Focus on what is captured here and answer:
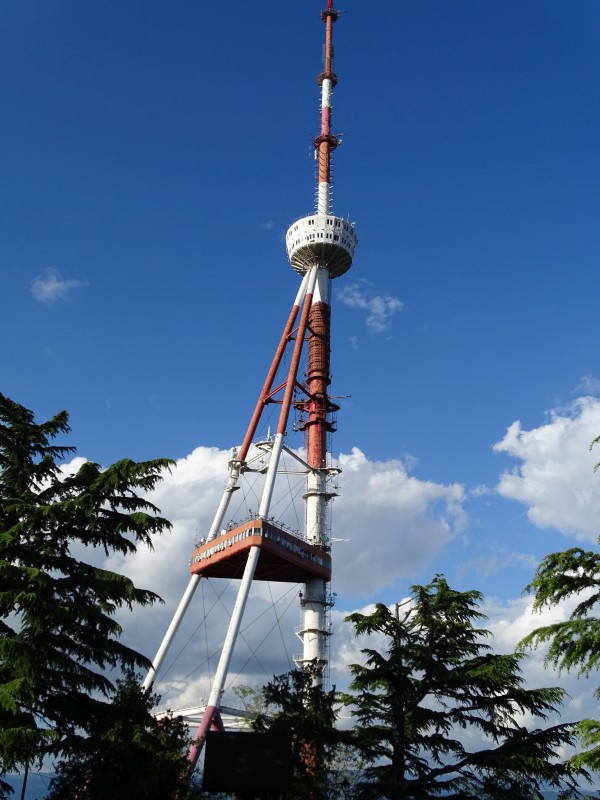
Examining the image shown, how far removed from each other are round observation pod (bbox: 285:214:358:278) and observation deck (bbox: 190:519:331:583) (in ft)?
89.1

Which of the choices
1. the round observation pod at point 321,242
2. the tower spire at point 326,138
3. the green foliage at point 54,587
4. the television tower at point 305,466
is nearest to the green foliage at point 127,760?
Answer: the green foliage at point 54,587

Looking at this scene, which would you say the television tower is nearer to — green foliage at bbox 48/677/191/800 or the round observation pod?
the round observation pod

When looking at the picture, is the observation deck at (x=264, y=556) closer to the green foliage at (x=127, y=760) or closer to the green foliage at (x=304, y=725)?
the green foliage at (x=304, y=725)

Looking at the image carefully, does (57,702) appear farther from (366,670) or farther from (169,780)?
(366,670)

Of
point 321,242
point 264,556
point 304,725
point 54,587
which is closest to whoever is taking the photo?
point 54,587

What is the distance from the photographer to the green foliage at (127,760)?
21.9 metres

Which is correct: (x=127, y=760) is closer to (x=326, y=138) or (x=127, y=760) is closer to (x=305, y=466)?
(x=305, y=466)

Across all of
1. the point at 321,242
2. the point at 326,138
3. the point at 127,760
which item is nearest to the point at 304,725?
the point at 127,760

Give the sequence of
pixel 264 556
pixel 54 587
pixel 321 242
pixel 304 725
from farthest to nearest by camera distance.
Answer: pixel 321 242, pixel 264 556, pixel 304 725, pixel 54 587

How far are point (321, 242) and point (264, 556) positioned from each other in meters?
29.6

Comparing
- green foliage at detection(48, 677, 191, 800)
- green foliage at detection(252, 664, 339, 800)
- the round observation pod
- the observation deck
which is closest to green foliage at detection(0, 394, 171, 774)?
green foliage at detection(48, 677, 191, 800)

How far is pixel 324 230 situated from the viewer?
231 feet

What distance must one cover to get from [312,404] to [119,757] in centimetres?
4353

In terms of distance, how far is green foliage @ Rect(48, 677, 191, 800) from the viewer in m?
21.9
